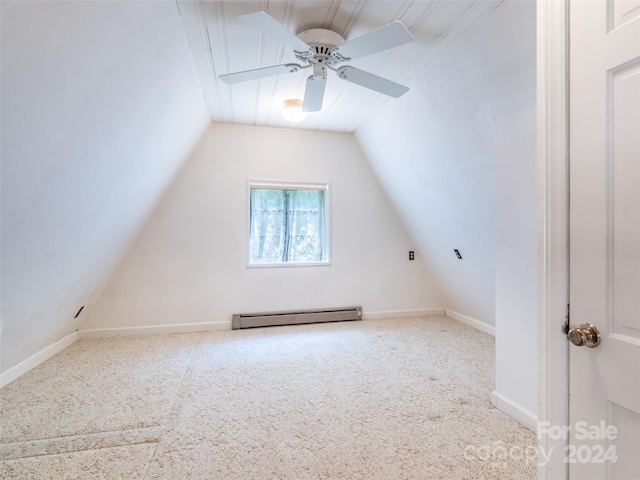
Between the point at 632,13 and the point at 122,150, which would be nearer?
the point at 632,13

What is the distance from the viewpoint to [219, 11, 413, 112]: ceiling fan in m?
1.39

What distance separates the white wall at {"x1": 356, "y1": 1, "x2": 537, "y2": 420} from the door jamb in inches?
30.4

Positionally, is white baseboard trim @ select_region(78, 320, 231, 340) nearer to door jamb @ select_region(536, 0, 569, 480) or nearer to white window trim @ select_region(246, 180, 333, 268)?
white window trim @ select_region(246, 180, 333, 268)

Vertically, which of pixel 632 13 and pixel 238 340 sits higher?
pixel 632 13

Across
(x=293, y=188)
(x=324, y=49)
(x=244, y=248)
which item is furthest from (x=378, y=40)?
(x=244, y=248)

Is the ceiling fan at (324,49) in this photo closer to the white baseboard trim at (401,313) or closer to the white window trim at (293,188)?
the white window trim at (293,188)

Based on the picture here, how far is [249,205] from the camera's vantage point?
3510 mm

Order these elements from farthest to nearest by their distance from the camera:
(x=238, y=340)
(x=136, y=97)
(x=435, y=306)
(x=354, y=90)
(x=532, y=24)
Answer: (x=435, y=306), (x=238, y=340), (x=354, y=90), (x=136, y=97), (x=532, y=24)

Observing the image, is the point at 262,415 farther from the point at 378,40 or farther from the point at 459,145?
the point at 459,145

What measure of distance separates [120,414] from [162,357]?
881 mm

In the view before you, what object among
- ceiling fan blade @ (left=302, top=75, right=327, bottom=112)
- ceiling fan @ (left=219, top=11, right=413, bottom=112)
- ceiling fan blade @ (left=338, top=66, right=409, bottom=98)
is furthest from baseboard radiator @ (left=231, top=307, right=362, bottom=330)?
ceiling fan blade @ (left=338, top=66, right=409, bottom=98)

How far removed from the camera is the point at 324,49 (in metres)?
1.71

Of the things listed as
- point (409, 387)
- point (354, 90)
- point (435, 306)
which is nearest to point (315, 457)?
point (409, 387)

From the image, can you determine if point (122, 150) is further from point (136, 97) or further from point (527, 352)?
point (527, 352)
